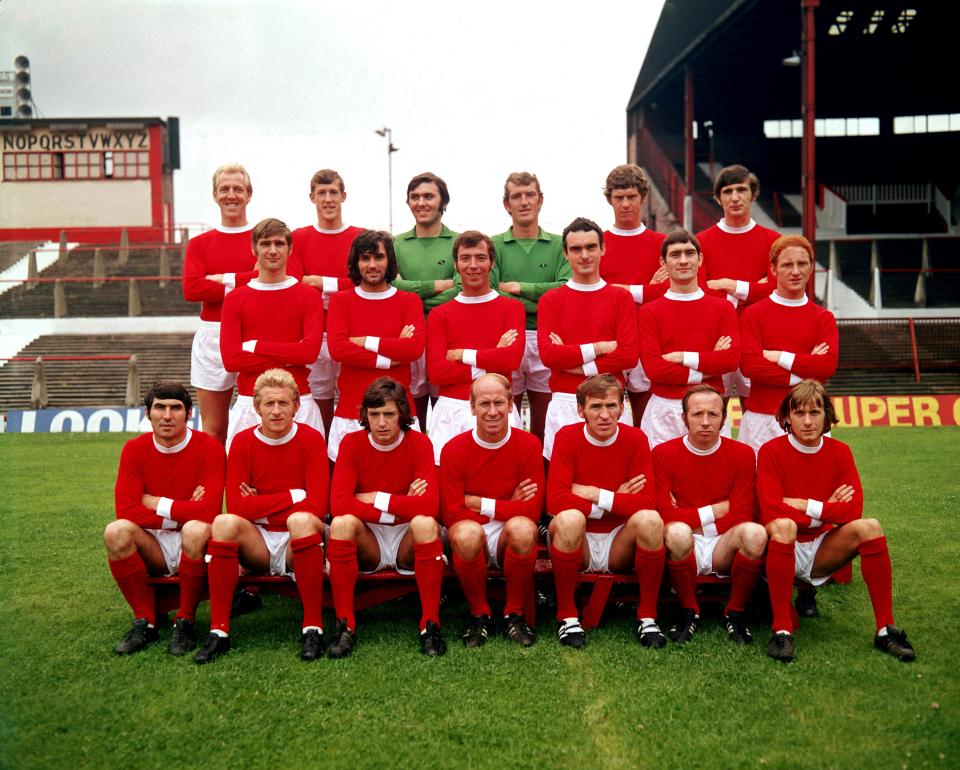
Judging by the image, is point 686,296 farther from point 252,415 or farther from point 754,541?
point 252,415

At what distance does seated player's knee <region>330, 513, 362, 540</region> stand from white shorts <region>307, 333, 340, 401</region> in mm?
1184

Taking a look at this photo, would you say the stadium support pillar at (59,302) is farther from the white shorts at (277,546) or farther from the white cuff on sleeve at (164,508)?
the white shorts at (277,546)

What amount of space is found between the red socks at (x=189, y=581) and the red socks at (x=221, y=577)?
0.08 metres

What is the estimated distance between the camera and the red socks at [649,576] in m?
3.86

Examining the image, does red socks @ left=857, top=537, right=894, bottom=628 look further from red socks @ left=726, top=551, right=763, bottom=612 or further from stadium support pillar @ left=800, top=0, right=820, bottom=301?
stadium support pillar @ left=800, top=0, right=820, bottom=301

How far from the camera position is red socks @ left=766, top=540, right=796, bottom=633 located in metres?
3.75

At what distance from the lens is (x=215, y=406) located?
16.6 feet

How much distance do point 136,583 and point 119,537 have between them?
0.23 metres

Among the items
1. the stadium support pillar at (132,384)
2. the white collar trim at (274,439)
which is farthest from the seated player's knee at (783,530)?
the stadium support pillar at (132,384)

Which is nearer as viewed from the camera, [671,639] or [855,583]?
[671,639]

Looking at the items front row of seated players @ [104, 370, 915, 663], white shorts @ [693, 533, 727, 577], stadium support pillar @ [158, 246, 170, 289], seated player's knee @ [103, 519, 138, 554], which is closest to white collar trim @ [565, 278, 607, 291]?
front row of seated players @ [104, 370, 915, 663]

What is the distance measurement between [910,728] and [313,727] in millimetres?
1963

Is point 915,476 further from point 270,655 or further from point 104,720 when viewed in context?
point 104,720

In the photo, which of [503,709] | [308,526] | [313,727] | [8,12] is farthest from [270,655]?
[8,12]
